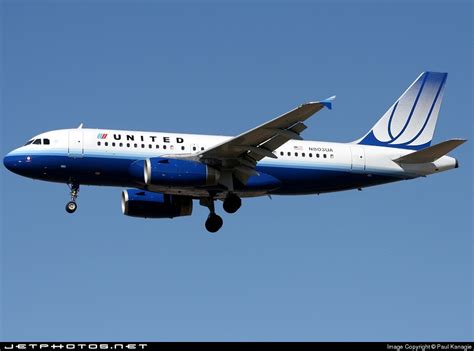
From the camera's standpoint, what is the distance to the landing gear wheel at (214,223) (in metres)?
54.8

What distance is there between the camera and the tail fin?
56.8m

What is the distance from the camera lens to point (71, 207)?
172ft

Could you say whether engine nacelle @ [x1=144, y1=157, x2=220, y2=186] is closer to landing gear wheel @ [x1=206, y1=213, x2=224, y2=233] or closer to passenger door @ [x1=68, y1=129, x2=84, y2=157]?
passenger door @ [x1=68, y1=129, x2=84, y2=157]

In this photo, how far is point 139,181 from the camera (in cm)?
5112

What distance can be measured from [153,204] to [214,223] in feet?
9.37

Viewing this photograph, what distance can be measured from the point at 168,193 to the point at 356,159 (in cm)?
850

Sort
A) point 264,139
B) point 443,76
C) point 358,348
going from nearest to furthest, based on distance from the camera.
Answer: point 358,348
point 264,139
point 443,76

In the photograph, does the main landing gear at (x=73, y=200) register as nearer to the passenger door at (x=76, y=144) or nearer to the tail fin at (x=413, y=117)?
the passenger door at (x=76, y=144)

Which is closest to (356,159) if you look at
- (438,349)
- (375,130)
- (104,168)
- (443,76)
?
(375,130)

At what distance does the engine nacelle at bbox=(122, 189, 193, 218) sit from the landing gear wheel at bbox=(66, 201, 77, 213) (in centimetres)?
298

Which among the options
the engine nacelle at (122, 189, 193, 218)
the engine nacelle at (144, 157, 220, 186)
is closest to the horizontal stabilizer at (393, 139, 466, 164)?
the engine nacelle at (144, 157, 220, 186)

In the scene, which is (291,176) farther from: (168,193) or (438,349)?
(438,349)

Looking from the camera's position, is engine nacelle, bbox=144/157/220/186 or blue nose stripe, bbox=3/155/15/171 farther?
blue nose stripe, bbox=3/155/15/171

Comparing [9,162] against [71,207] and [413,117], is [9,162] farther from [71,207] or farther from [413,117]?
[413,117]
